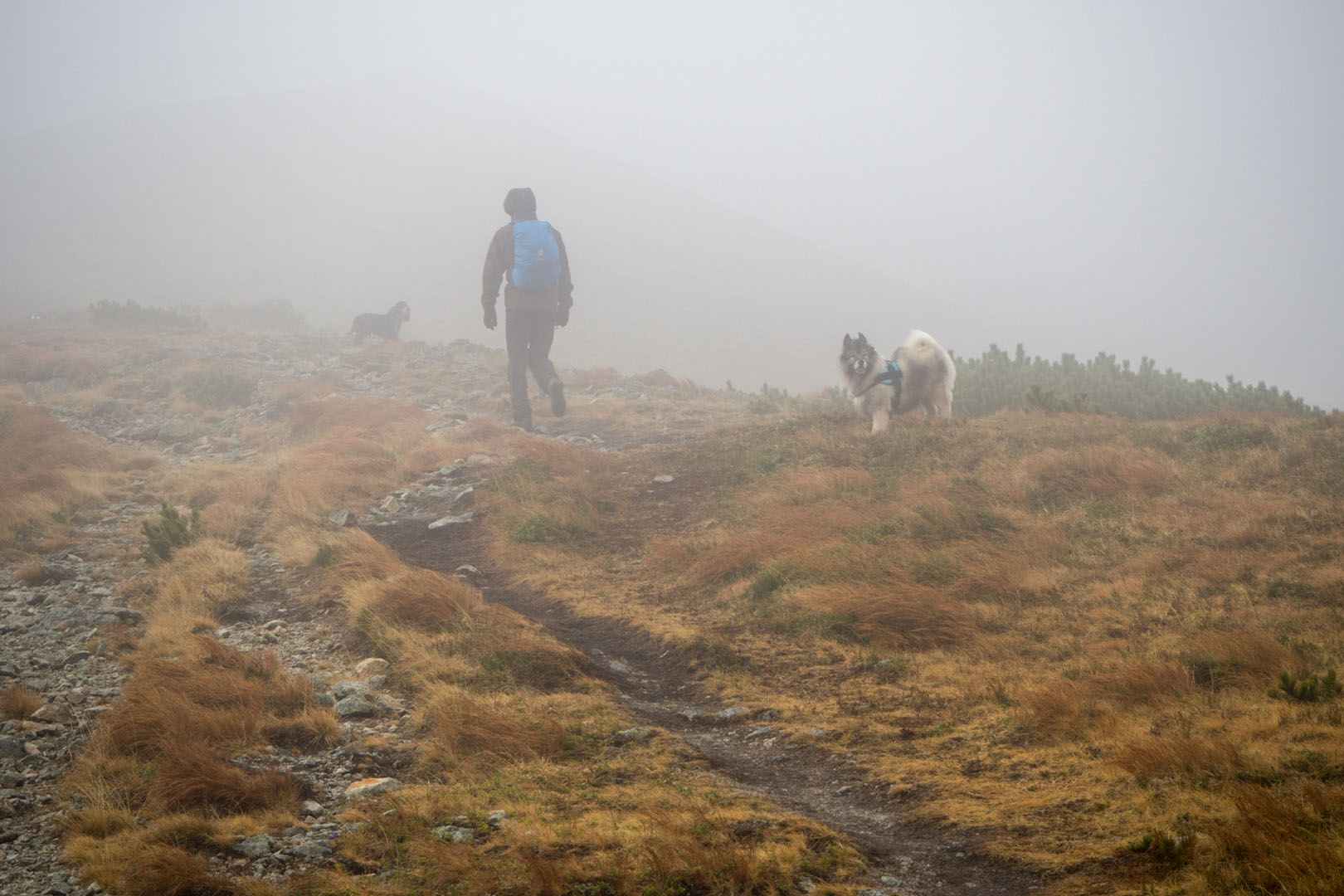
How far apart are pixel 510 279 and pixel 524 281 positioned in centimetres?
37

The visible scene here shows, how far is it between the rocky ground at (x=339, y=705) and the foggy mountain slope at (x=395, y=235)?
43.1m

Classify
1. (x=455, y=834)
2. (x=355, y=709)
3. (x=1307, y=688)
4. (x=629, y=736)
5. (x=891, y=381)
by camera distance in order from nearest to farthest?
(x=455, y=834) < (x=1307, y=688) < (x=629, y=736) < (x=355, y=709) < (x=891, y=381)

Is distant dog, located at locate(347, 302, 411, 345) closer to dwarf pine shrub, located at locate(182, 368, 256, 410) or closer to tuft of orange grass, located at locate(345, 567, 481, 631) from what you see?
dwarf pine shrub, located at locate(182, 368, 256, 410)

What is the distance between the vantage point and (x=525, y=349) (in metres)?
16.3

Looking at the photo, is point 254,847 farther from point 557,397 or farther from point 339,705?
point 557,397

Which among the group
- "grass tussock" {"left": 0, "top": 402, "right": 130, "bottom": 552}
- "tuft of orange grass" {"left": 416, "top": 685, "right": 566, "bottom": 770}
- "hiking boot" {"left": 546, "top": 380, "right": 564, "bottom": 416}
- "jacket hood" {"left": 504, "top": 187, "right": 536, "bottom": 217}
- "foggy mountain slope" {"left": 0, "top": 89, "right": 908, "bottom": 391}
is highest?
"foggy mountain slope" {"left": 0, "top": 89, "right": 908, "bottom": 391}

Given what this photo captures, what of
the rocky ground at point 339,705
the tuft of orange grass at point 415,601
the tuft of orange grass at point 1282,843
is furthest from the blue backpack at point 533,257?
the tuft of orange grass at point 1282,843

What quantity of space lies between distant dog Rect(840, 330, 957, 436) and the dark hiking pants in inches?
243

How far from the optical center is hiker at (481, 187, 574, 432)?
49.5 feet

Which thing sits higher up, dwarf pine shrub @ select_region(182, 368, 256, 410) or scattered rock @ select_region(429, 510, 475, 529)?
dwarf pine shrub @ select_region(182, 368, 256, 410)

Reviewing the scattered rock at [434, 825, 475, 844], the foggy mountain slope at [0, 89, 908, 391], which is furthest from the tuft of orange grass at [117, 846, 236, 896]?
the foggy mountain slope at [0, 89, 908, 391]

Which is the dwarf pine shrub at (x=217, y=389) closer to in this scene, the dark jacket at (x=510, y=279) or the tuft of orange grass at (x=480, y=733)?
the dark jacket at (x=510, y=279)

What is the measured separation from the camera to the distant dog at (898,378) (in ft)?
41.3

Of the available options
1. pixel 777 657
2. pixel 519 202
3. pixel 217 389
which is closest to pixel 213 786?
pixel 777 657
